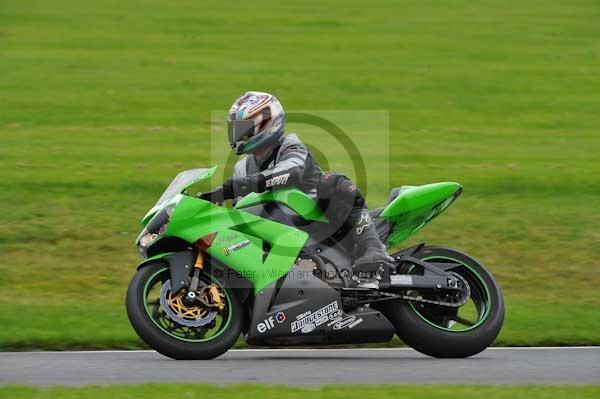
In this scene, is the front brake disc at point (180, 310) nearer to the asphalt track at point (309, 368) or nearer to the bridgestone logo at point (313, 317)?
the asphalt track at point (309, 368)

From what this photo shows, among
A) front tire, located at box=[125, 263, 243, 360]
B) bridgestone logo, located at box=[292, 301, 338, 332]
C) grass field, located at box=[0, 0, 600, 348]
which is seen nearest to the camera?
front tire, located at box=[125, 263, 243, 360]

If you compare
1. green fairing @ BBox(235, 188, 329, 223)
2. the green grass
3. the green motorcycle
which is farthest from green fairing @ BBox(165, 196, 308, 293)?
the green grass

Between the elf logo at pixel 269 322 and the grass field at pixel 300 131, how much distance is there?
1.54m

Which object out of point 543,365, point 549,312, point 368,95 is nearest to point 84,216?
point 549,312

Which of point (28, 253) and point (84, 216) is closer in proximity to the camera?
point (28, 253)

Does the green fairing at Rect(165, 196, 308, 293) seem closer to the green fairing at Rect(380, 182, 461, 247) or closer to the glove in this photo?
the glove

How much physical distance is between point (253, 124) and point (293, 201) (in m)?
0.67

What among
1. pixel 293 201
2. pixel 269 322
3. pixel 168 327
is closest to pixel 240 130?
pixel 293 201

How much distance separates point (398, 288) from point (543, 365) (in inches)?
48.0

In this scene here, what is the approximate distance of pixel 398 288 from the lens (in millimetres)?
8398

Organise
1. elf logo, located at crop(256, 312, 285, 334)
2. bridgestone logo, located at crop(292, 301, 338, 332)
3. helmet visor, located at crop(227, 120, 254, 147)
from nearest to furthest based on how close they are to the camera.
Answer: elf logo, located at crop(256, 312, 285, 334) → bridgestone logo, located at crop(292, 301, 338, 332) → helmet visor, located at crop(227, 120, 254, 147)

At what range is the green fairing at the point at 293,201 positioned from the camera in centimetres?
841

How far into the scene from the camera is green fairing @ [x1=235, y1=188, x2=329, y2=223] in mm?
8414

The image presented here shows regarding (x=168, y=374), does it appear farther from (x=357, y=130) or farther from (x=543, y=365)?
(x=357, y=130)
